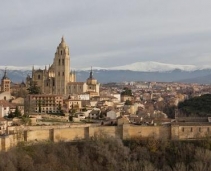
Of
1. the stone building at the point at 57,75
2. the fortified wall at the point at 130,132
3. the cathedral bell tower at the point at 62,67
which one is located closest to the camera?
the fortified wall at the point at 130,132

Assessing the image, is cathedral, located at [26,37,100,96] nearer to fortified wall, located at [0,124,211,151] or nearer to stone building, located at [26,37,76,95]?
stone building, located at [26,37,76,95]

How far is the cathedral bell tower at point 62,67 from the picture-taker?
48781mm

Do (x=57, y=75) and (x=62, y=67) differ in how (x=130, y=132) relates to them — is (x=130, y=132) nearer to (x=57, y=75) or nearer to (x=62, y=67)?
(x=57, y=75)

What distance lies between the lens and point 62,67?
161 feet

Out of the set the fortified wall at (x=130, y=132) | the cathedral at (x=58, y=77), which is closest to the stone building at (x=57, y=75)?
the cathedral at (x=58, y=77)

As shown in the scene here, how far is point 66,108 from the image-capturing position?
41.0 m

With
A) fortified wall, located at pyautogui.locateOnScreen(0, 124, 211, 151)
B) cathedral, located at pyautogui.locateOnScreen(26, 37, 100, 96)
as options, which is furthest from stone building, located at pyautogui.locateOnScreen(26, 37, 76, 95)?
fortified wall, located at pyautogui.locateOnScreen(0, 124, 211, 151)

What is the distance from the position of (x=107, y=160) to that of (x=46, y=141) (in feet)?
12.0

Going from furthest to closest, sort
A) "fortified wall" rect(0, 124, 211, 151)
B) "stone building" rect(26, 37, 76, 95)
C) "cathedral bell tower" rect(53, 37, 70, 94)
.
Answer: "cathedral bell tower" rect(53, 37, 70, 94), "stone building" rect(26, 37, 76, 95), "fortified wall" rect(0, 124, 211, 151)

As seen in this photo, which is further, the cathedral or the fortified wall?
the cathedral

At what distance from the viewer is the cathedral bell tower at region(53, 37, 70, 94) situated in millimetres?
48781

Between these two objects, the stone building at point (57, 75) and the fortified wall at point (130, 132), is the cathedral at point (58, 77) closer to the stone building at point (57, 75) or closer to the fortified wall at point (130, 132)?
the stone building at point (57, 75)

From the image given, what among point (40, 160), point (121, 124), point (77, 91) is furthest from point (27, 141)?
point (77, 91)

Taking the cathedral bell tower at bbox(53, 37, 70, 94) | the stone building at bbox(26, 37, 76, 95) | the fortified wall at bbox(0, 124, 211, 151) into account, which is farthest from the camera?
the cathedral bell tower at bbox(53, 37, 70, 94)
